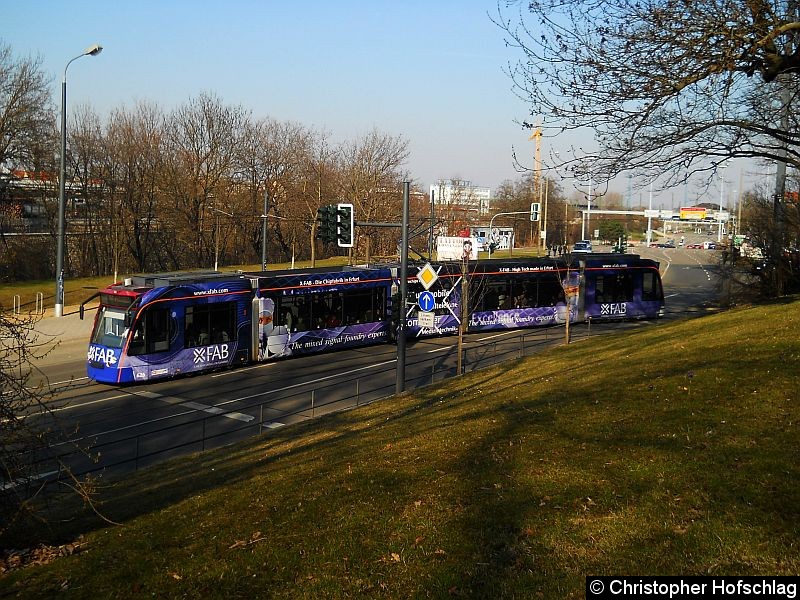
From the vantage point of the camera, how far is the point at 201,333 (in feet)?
70.6

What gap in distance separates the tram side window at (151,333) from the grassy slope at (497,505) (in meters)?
8.38

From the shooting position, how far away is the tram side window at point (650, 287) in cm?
3491

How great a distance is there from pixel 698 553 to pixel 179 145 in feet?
167

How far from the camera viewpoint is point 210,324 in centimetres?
2172

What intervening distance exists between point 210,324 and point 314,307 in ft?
13.8

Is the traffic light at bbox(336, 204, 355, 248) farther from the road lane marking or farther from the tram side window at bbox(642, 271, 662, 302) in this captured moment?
the tram side window at bbox(642, 271, 662, 302)

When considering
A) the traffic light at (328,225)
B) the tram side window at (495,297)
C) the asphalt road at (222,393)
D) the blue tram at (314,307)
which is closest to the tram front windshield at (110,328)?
the blue tram at (314,307)

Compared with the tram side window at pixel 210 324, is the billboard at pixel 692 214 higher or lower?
higher

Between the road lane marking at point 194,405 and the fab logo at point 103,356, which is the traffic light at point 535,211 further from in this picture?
the fab logo at point 103,356

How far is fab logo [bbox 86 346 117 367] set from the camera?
19.7 metres

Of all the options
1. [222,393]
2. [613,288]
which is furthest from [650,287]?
[222,393]

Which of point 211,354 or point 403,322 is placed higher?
point 403,322

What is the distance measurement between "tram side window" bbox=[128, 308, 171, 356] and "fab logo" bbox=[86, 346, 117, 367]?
496 mm

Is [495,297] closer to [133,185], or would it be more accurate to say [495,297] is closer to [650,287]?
[650,287]
